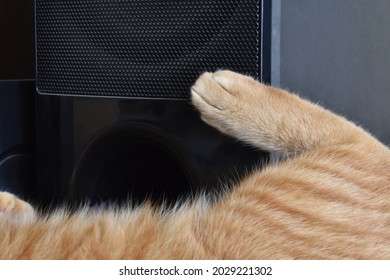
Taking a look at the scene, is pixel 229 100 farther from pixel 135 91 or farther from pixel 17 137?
pixel 17 137

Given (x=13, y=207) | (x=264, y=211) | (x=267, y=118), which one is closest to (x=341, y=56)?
(x=267, y=118)

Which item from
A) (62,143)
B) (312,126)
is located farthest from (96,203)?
(312,126)

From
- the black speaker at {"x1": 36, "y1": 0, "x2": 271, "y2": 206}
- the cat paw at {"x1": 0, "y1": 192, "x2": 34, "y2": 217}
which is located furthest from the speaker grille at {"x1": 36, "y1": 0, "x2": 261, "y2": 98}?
the cat paw at {"x1": 0, "y1": 192, "x2": 34, "y2": 217}

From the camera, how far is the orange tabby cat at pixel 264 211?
0.63 meters

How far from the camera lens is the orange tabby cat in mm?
633

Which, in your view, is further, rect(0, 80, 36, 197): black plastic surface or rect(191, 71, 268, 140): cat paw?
rect(0, 80, 36, 197): black plastic surface

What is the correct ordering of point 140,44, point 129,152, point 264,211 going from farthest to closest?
1. point 129,152
2. point 140,44
3. point 264,211

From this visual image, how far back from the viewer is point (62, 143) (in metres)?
0.87

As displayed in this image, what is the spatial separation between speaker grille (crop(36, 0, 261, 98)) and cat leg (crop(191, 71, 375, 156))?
27 mm

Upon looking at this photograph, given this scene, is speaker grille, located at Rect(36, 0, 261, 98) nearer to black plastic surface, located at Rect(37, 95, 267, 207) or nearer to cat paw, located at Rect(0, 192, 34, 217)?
black plastic surface, located at Rect(37, 95, 267, 207)

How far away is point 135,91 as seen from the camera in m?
0.79

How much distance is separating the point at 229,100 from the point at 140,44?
0.15 meters

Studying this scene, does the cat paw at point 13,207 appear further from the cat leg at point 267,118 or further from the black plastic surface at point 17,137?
the cat leg at point 267,118

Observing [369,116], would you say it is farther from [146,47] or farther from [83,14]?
[83,14]
